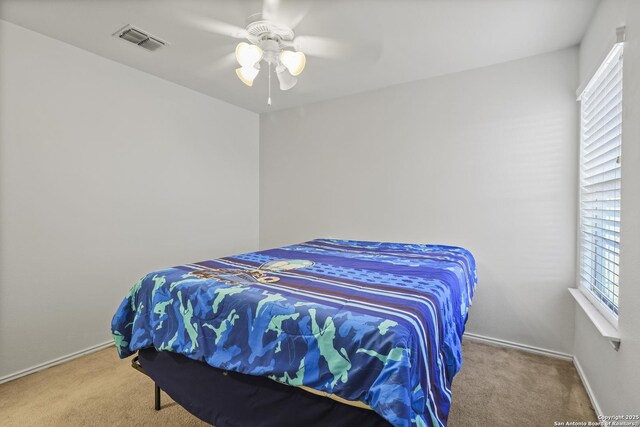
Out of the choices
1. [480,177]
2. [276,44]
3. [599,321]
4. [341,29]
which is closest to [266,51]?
[276,44]

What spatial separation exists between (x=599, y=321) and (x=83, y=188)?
3.64 meters

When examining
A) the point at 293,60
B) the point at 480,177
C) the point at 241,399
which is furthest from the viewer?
the point at 480,177

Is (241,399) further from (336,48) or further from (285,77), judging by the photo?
(336,48)

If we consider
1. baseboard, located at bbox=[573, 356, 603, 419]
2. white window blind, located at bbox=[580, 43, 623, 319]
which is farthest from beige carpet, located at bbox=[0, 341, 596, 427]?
white window blind, located at bbox=[580, 43, 623, 319]

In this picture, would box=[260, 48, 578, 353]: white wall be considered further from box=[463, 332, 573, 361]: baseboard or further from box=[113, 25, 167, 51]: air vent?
box=[113, 25, 167, 51]: air vent

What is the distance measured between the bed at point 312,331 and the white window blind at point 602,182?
763 millimetres

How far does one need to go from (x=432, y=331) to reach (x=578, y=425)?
1.29 metres

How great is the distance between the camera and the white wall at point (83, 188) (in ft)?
7.08

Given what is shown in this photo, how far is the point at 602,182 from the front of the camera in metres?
1.85

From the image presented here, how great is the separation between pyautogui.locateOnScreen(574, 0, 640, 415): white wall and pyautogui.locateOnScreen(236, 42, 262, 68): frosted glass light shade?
1.85m

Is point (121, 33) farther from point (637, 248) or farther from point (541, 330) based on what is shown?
point (541, 330)

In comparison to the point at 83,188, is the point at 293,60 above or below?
above

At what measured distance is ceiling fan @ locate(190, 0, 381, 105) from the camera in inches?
75.0

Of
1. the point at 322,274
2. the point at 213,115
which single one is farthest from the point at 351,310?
the point at 213,115
